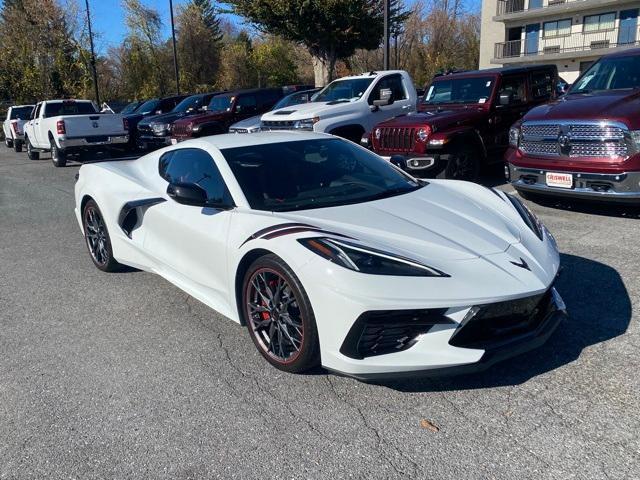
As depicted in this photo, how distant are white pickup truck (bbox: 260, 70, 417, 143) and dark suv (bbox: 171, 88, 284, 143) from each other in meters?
3.08

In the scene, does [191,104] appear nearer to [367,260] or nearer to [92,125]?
[92,125]

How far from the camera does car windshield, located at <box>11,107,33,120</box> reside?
69.3 feet

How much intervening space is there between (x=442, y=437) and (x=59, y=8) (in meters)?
39.9

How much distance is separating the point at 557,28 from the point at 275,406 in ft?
126

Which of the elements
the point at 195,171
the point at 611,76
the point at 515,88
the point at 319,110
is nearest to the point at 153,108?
the point at 319,110

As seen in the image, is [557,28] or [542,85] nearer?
[542,85]

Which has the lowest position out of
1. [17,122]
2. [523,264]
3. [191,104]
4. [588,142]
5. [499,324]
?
[499,324]

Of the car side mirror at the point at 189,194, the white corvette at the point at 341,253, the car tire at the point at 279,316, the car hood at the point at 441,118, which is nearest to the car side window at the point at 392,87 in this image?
the car hood at the point at 441,118

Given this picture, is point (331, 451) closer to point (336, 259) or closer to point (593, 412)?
point (336, 259)

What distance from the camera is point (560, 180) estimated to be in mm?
6461

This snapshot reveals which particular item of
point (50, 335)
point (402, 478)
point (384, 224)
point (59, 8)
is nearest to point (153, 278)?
point (50, 335)

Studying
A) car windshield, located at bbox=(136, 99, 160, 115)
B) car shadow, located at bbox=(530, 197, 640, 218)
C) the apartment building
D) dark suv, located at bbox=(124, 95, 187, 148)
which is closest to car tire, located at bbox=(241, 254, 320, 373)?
car shadow, located at bbox=(530, 197, 640, 218)

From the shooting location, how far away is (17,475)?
253 cm

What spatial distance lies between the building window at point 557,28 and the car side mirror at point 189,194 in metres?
37.0
